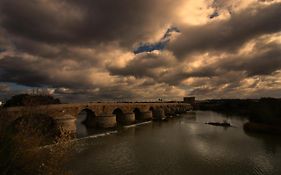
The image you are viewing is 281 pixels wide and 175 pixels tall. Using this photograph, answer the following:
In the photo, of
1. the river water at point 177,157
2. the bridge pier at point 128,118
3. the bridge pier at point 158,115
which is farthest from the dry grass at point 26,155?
the bridge pier at point 158,115

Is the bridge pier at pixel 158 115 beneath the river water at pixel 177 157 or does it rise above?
above

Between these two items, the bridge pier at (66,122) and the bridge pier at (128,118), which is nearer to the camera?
the bridge pier at (66,122)

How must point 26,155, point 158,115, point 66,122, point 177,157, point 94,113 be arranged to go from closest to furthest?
point 26,155
point 177,157
point 66,122
point 94,113
point 158,115

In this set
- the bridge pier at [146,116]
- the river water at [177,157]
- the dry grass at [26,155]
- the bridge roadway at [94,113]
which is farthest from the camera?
the bridge pier at [146,116]

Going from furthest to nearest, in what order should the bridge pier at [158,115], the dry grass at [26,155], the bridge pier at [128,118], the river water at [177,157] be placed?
the bridge pier at [158,115] < the bridge pier at [128,118] < the river water at [177,157] < the dry grass at [26,155]

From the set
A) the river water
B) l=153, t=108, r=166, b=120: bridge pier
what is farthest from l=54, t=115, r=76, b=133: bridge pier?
l=153, t=108, r=166, b=120: bridge pier

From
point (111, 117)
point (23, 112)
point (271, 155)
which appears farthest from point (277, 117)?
point (23, 112)

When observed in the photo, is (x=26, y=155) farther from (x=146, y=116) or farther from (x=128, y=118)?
(x=146, y=116)

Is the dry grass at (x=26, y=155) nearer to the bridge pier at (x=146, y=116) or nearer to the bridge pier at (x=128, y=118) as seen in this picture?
the bridge pier at (x=128, y=118)

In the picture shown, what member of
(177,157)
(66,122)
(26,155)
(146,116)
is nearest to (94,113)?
(66,122)

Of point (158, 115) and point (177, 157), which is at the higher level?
point (158, 115)

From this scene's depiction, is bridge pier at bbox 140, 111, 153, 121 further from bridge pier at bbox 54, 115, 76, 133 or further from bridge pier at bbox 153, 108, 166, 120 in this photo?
bridge pier at bbox 54, 115, 76, 133

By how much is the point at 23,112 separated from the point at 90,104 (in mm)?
20613

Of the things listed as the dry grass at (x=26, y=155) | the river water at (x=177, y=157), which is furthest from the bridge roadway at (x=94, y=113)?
the dry grass at (x=26, y=155)
